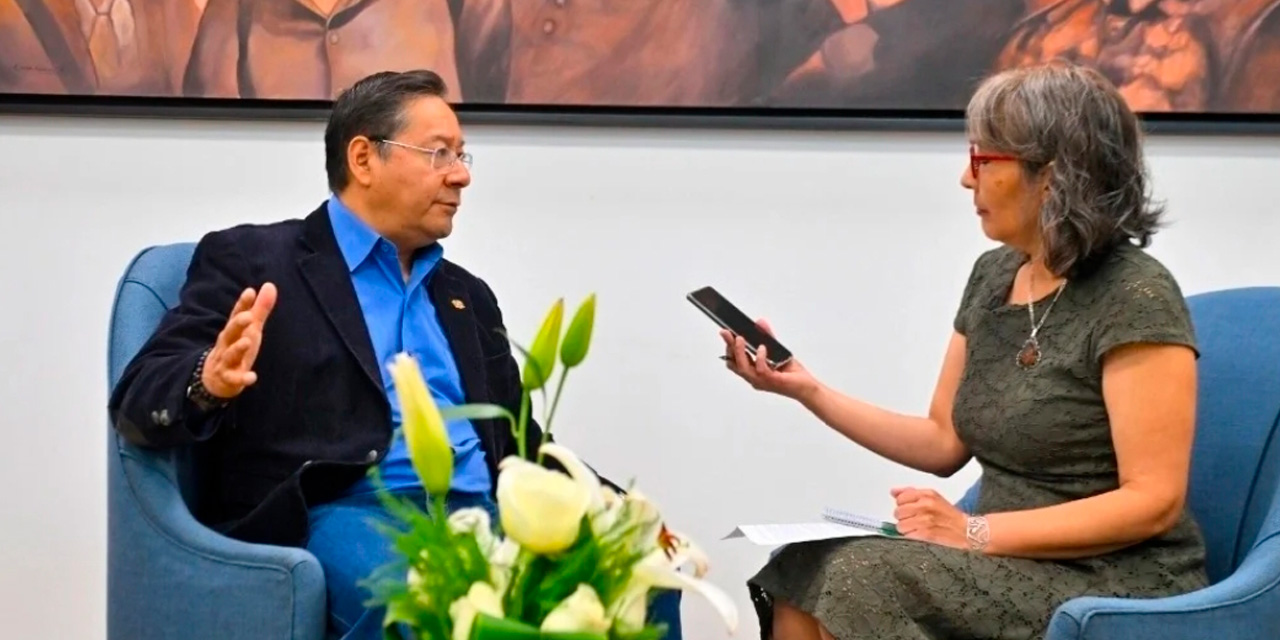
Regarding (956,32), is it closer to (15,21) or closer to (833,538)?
(833,538)

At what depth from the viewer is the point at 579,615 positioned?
102cm

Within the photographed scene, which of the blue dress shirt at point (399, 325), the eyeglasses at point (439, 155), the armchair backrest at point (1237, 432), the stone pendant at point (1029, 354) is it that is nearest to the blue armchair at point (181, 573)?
the blue dress shirt at point (399, 325)

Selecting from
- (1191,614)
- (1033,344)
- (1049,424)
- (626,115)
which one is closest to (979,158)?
(1033,344)

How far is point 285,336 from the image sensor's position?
6.61 ft

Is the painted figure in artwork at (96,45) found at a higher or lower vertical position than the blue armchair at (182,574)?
higher

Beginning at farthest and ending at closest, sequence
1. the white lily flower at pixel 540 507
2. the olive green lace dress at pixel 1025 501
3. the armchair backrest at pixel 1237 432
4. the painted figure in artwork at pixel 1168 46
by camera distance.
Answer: the painted figure in artwork at pixel 1168 46 → the armchair backrest at pixel 1237 432 → the olive green lace dress at pixel 1025 501 → the white lily flower at pixel 540 507

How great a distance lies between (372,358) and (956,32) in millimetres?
1290

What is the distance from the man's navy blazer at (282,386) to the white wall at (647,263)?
2.19 feet

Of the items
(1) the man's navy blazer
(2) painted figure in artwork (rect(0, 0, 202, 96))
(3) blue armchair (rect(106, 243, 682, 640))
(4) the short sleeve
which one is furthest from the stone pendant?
(2) painted figure in artwork (rect(0, 0, 202, 96))

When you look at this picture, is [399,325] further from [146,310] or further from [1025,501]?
[1025,501]

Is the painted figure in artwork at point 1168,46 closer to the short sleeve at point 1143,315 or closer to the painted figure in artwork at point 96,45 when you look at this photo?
the short sleeve at point 1143,315

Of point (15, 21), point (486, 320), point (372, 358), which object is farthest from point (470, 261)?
point (15, 21)

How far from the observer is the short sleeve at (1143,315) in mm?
1784

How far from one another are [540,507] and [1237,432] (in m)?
1.42
